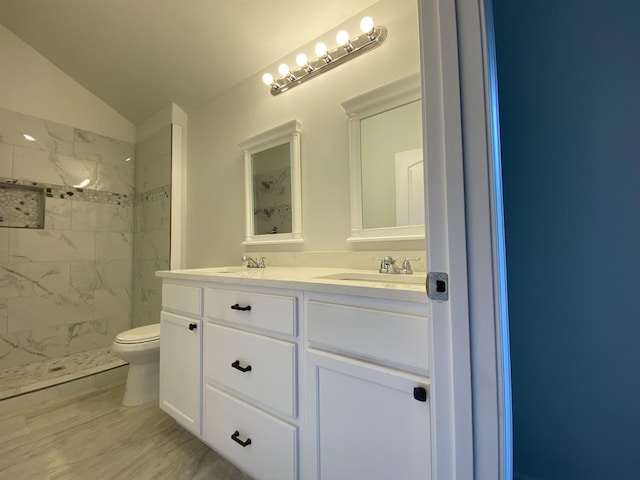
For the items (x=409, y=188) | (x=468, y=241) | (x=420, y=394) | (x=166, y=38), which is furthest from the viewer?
(x=166, y=38)

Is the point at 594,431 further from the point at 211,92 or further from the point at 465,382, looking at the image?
the point at 211,92

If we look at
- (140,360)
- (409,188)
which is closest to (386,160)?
(409,188)

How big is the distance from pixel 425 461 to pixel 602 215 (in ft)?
2.63

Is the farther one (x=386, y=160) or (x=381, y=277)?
(x=386, y=160)

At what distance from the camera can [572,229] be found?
0.81 metres

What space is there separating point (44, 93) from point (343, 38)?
102 inches

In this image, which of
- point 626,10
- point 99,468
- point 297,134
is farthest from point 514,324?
point 99,468

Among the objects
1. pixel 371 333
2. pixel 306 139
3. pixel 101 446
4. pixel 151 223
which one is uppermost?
pixel 306 139

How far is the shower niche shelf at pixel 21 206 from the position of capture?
7.27ft

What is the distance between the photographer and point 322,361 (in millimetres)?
878

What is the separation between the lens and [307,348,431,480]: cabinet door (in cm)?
70

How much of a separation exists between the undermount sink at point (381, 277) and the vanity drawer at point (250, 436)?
0.56 meters

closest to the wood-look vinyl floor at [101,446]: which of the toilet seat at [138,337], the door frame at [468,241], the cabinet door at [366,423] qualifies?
the toilet seat at [138,337]

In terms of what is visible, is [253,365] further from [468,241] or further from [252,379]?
[468,241]
